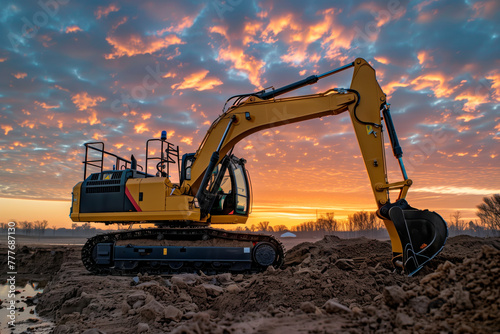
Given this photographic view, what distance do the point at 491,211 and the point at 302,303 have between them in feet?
131

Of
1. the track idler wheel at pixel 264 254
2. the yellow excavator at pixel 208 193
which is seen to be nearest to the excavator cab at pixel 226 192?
the yellow excavator at pixel 208 193

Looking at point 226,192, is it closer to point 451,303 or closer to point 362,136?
point 362,136

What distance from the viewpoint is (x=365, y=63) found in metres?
8.64

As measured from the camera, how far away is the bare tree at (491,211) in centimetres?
3505

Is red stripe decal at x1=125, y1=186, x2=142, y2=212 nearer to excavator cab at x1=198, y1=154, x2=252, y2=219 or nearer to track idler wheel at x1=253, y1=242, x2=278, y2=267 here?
excavator cab at x1=198, y1=154, x2=252, y2=219

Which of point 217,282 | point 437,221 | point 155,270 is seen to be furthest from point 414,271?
point 155,270

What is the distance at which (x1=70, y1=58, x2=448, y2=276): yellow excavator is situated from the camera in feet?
27.9

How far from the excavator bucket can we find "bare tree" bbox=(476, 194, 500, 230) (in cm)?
3495

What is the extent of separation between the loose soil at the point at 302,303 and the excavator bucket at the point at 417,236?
0.30m

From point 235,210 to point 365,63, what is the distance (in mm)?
5380

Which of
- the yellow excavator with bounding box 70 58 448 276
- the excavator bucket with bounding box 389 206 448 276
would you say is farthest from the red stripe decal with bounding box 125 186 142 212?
the excavator bucket with bounding box 389 206 448 276

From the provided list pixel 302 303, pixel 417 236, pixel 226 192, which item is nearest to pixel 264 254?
pixel 226 192

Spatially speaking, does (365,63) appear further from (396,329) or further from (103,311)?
(103,311)

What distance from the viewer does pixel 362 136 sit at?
27.0ft
